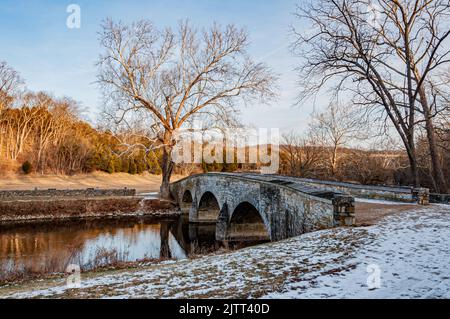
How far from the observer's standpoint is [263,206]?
42.4ft

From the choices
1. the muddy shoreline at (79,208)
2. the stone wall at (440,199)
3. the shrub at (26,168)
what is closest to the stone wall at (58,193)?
the muddy shoreline at (79,208)

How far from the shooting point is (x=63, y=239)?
17.7 meters

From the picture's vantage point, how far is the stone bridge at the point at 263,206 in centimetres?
839

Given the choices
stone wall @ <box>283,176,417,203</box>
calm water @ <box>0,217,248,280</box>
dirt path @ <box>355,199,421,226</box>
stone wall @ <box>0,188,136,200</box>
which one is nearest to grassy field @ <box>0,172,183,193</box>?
stone wall @ <box>0,188,136,200</box>

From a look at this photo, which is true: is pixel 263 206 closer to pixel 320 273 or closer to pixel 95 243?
pixel 320 273

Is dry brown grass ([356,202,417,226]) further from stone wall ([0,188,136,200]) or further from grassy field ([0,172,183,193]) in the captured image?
grassy field ([0,172,183,193])

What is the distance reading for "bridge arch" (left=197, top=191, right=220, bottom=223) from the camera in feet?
80.9

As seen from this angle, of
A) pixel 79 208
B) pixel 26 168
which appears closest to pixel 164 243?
pixel 79 208

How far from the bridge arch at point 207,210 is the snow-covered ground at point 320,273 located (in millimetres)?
17725

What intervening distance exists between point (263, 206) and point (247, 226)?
6537 mm

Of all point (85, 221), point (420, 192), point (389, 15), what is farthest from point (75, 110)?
point (420, 192)

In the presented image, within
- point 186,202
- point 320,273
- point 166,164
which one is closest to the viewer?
point 320,273

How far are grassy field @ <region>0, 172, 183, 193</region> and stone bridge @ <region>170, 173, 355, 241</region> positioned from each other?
14.8 m
